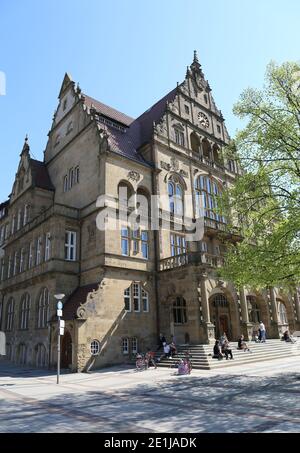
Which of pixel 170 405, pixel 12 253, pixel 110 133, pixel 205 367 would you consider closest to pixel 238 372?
pixel 205 367

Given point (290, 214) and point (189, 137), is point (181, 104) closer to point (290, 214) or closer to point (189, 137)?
point (189, 137)

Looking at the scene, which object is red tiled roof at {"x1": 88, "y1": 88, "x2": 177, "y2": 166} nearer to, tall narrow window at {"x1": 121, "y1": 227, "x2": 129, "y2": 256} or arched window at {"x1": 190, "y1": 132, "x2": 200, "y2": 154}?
arched window at {"x1": 190, "y1": 132, "x2": 200, "y2": 154}

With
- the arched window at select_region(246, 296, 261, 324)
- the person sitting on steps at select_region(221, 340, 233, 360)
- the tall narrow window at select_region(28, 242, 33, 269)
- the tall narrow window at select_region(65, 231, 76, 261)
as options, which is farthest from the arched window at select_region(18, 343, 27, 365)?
the arched window at select_region(246, 296, 261, 324)

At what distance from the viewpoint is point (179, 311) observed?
2875 centimetres

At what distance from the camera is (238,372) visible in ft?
61.4

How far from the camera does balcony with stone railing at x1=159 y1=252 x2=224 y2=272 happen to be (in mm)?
25359

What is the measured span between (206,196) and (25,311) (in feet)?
67.8

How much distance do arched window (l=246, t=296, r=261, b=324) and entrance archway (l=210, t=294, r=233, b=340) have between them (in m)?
4.02

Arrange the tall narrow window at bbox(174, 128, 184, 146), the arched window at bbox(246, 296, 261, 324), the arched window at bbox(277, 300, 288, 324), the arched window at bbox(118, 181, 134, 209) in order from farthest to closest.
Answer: the arched window at bbox(277, 300, 288, 324), the tall narrow window at bbox(174, 128, 184, 146), the arched window at bbox(246, 296, 261, 324), the arched window at bbox(118, 181, 134, 209)

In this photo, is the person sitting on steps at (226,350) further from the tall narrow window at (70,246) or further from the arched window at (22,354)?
the arched window at (22,354)

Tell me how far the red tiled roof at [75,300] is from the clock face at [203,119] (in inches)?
890

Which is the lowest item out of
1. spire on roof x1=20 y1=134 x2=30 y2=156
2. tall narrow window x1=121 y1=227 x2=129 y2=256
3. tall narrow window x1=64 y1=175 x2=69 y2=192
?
tall narrow window x1=121 y1=227 x2=129 y2=256

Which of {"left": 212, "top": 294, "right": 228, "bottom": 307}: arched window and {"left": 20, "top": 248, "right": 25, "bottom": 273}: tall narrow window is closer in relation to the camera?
{"left": 212, "top": 294, "right": 228, "bottom": 307}: arched window

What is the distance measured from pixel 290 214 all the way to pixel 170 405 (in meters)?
9.97
